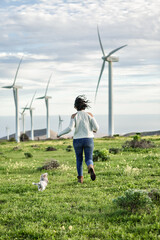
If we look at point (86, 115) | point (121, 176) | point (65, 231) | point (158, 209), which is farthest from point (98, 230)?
point (121, 176)

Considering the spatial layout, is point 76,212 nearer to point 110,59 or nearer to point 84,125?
point 84,125

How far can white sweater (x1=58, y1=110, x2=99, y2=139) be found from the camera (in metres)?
11.2

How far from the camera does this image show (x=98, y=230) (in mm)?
6824

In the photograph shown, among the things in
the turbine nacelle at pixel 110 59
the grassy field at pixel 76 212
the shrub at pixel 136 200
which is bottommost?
the grassy field at pixel 76 212

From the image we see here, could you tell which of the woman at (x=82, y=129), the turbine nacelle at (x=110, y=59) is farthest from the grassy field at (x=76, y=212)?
the turbine nacelle at (x=110, y=59)

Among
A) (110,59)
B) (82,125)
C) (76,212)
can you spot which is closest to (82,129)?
(82,125)

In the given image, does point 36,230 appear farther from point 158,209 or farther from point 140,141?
point 140,141

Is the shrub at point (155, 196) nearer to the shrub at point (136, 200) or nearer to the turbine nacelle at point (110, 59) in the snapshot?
the shrub at point (136, 200)

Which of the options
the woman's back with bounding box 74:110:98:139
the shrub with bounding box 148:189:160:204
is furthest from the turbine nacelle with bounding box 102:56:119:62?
the shrub with bounding box 148:189:160:204

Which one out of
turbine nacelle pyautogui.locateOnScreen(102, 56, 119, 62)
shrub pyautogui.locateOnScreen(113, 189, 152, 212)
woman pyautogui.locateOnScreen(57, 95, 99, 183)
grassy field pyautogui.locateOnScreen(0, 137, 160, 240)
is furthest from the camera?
turbine nacelle pyautogui.locateOnScreen(102, 56, 119, 62)

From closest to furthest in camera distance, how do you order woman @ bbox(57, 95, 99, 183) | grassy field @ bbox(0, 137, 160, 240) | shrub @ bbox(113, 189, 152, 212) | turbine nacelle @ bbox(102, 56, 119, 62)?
grassy field @ bbox(0, 137, 160, 240), shrub @ bbox(113, 189, 152, 212), woman @ bbox(57, 95, 99, 183), turbine nacelle @ bbox(102, 56, 119, 62)

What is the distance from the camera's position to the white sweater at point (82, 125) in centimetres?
1117

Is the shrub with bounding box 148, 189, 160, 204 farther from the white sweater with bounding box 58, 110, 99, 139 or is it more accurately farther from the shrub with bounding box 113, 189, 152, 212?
the white sweater with bounding box 58, 110, 99, 139

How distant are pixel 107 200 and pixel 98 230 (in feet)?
7.38
